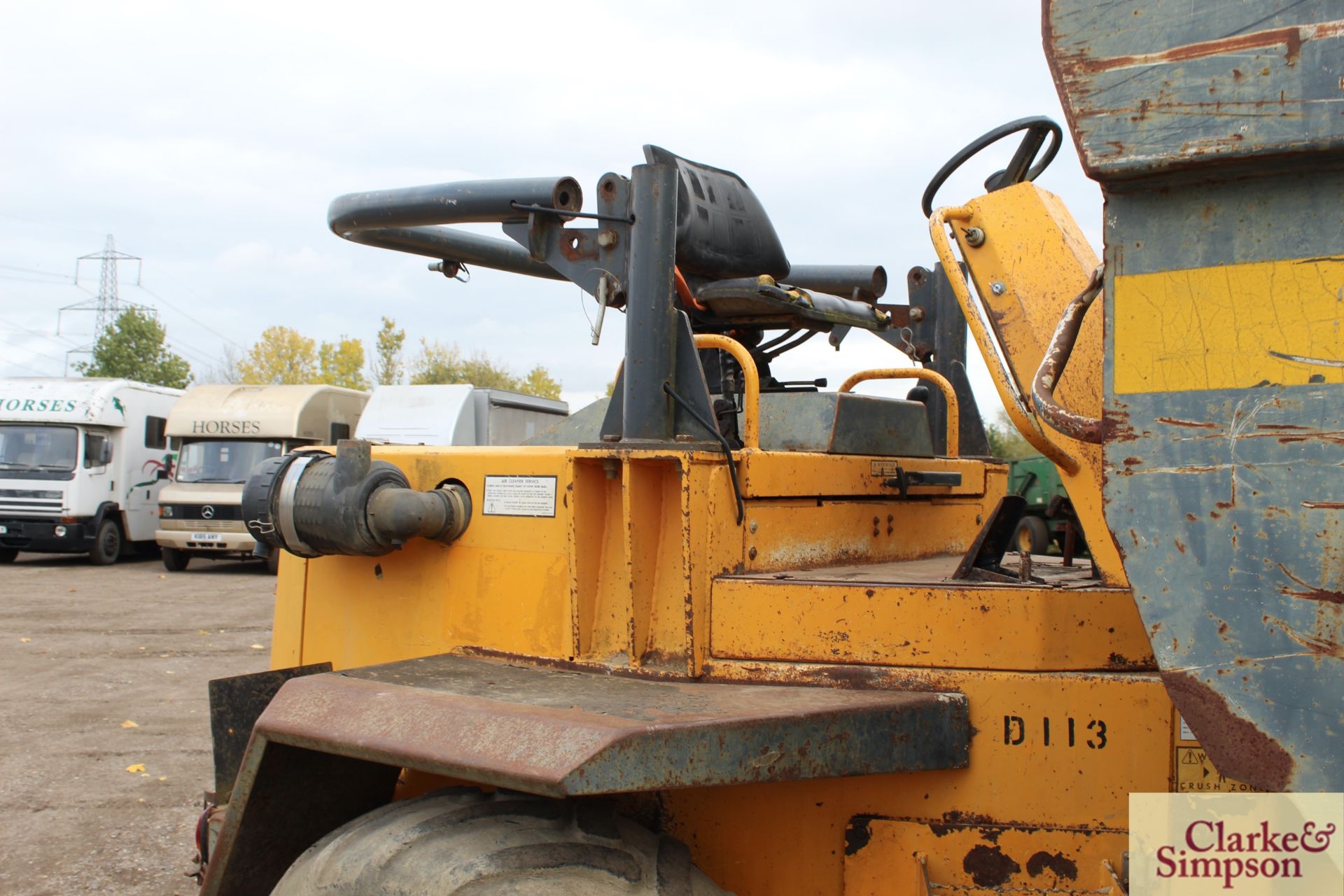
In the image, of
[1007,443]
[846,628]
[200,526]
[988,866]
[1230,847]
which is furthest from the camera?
[1007,443]

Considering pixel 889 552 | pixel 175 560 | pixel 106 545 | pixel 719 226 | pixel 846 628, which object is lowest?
pixel 175 560

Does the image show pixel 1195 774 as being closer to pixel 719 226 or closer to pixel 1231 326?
pixel 1231 326

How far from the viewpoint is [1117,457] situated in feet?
6.28

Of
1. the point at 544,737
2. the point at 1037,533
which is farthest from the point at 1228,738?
the point at 1037,533

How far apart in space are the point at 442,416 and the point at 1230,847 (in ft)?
52.4

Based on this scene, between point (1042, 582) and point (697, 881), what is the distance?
103 cm

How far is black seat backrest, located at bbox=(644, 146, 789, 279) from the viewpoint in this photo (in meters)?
3.41

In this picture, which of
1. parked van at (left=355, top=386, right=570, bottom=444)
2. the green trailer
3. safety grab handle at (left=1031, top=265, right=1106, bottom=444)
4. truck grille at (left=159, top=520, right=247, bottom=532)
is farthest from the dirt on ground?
the green trailer

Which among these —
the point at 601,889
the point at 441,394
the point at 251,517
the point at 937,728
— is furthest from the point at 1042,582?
the point at 441,394

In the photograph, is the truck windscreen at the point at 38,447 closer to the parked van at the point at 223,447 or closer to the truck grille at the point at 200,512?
the parked van at the point at 223,447

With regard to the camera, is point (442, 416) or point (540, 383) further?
point (540, 383)

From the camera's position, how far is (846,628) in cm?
272

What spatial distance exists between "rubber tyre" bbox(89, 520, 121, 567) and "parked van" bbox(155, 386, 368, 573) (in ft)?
3.99

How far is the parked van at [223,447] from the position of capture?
17938mm
